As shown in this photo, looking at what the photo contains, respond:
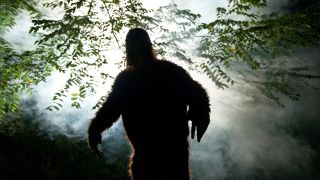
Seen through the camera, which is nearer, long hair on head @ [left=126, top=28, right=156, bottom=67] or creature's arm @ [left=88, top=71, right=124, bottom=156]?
creature's arm @ [left=88, top=71, right=124, bottom=156]

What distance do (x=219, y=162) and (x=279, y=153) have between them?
2846 mm

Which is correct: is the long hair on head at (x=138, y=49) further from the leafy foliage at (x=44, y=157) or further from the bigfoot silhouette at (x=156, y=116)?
the leafy foliage at (x=44, y=157)

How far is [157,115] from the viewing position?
2.27m

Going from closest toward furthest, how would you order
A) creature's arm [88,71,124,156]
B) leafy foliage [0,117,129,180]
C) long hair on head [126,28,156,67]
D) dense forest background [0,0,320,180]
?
creature's arm [88,71,124,156]
long hair on head [126,28,156,67]
dense forest background [0,0,320,180]
leafy foliage [0,117,129,180]

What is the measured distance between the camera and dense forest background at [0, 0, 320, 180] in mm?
4617

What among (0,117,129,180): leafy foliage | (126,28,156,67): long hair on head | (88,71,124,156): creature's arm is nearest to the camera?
(88,71,124,156): creature's arm

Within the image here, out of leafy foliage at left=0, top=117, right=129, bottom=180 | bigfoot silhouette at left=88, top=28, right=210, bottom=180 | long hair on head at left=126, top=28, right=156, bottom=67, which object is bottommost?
leafy foliage at left=0, top=117, right=129, bottom=180

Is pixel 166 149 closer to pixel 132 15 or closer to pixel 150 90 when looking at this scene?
pixel 150 90

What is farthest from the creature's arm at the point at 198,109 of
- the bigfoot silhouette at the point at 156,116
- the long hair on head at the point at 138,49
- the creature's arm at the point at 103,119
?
the creature's arm at the point at 103,119

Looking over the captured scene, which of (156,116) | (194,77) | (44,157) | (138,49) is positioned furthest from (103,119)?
(44,157)

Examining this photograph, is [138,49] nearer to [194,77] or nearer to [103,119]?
[103,119]

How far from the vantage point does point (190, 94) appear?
2318mm

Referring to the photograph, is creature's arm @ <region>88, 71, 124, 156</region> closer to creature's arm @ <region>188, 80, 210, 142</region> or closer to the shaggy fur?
the shaggy fur

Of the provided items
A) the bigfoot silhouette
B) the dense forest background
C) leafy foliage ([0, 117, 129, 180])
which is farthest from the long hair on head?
leafy foliage ([0, 117, 129, 180])
